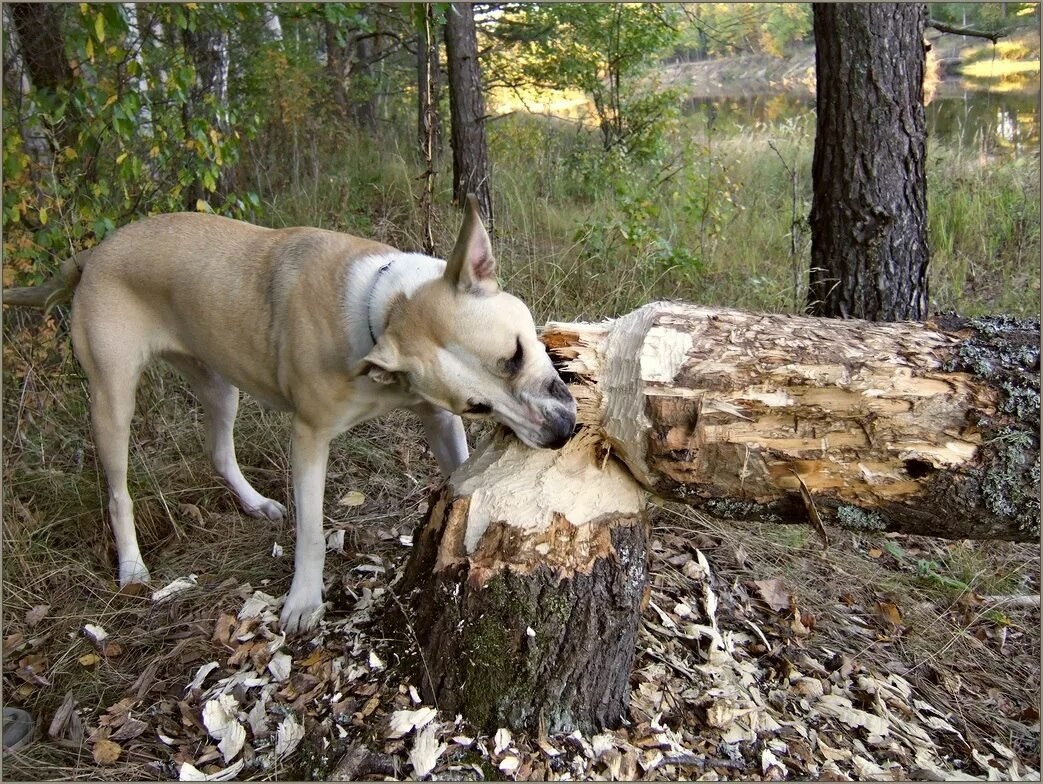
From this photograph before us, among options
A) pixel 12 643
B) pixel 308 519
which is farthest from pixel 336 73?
pixel 12 643

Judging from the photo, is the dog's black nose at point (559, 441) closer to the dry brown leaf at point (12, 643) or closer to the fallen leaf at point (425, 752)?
the fallen leaf at point (425, 752)

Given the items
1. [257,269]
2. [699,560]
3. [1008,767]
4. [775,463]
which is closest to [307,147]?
[257,269]

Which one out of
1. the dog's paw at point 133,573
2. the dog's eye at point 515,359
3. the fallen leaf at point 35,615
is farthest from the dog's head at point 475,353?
the fallen leaf at point 35,615

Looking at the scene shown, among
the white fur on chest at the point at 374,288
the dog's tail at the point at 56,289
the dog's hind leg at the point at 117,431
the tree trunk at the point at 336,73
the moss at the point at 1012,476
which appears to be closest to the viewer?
the moss at the point at 1012,476

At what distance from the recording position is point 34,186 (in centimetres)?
454

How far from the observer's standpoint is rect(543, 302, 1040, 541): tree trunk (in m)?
2.31

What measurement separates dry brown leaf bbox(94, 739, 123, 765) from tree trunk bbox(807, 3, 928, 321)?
3.92m

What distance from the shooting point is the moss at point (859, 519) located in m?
2.44

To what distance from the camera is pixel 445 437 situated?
11.6 ft

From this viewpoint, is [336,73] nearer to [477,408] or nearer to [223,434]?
[223,434]

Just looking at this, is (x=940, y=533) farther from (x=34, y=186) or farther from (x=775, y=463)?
(x=34, y=186)

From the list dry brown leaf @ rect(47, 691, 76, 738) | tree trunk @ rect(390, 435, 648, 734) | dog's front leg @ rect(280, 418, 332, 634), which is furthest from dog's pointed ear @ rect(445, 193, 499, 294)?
dry brown leaf @ rect(47, 691, 76, 738)

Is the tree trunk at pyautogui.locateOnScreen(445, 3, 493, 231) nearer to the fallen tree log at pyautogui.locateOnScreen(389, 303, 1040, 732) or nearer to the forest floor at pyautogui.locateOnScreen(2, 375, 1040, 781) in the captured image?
the forest floor at pyautogui.locateOnScreen(2, 375, 1040, 781)

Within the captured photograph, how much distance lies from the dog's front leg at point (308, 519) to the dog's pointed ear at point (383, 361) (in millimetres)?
527
